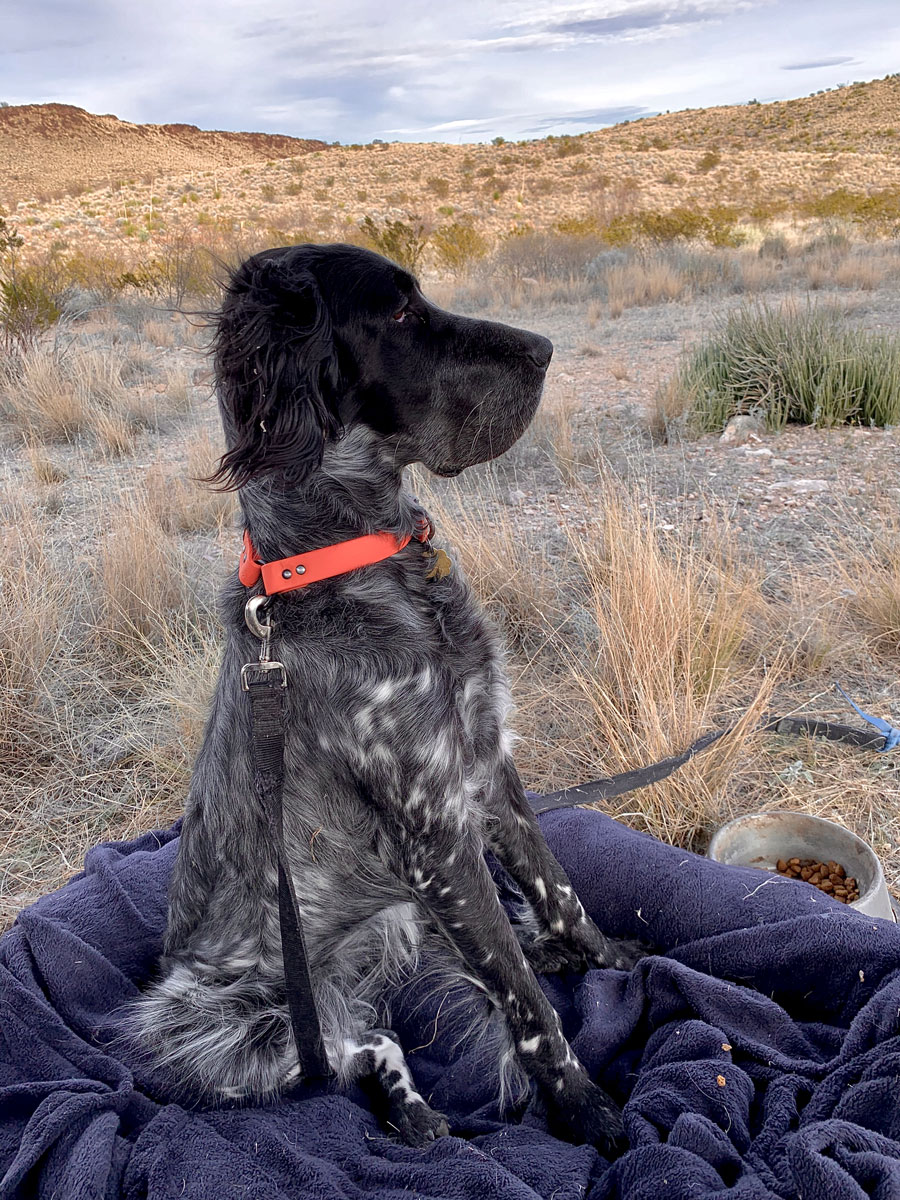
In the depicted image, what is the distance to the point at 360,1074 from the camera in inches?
82.5

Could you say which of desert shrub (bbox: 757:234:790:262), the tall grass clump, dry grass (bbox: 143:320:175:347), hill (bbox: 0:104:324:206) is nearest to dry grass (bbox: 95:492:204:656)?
the tall grass clump

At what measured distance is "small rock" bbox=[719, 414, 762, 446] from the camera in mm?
5949

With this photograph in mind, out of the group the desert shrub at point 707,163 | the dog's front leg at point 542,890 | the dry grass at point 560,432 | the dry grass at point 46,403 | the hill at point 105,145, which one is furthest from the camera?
the hill at point 105,145

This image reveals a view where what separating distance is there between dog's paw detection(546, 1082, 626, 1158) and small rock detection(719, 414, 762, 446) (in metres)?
4.86

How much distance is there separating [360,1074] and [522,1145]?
0.45 m

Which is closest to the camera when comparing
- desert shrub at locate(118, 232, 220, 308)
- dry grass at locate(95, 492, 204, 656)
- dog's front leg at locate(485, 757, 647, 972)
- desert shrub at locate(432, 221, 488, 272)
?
dog's front leg at locate(485, 757, 647, 972)

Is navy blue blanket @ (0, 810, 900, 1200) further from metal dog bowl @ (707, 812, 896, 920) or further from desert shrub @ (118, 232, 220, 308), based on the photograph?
desert shrub @ (118, 232, 220, 308)

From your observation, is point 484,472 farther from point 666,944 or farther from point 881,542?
point 666,944

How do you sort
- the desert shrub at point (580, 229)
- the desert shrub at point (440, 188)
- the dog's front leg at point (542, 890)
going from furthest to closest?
the desert shrub at point (440, 188) → the desert shrub at point (580, 229) → the dog's front leg at point (542, 890)

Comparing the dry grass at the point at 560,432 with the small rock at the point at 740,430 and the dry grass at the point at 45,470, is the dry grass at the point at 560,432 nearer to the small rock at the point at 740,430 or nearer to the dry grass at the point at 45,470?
the small rock at the point at 740,430

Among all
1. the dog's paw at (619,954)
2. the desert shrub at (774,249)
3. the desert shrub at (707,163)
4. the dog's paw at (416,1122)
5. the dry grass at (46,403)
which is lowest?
the dog's paw at (416,1122)

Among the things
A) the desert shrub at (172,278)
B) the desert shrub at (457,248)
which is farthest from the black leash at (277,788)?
the desert shrub at (457,248)

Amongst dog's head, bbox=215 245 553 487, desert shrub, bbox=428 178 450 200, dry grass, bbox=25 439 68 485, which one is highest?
desert shrub, bbox=428 178 450 200

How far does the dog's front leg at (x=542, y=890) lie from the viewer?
2203 millimetres
